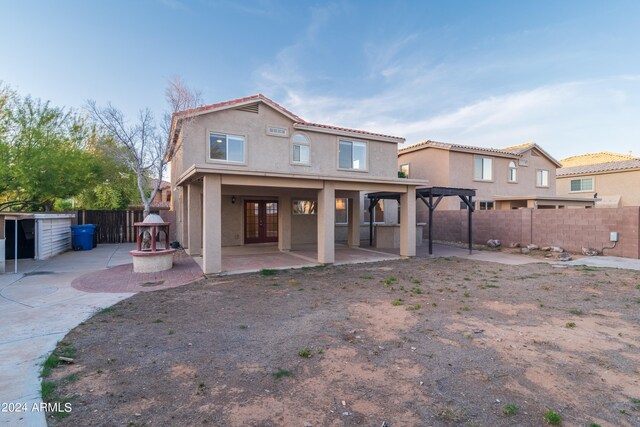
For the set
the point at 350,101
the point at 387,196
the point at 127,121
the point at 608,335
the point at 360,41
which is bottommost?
the point at 608,335

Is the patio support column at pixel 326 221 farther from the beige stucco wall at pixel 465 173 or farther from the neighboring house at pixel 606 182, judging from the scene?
the neighboring house at pixel 606 182

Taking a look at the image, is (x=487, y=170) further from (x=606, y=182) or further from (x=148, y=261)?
(x=148, y=261)

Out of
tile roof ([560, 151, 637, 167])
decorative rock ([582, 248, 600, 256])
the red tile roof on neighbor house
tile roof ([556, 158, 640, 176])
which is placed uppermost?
tile roof ([560, 151, 637, 167])

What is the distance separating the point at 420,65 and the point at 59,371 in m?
17.1

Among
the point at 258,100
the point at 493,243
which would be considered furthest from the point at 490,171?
the point at 258,100

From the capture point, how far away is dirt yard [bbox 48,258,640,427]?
9.62ft

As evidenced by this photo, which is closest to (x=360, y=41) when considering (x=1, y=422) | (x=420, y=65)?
(x=420, y=65)

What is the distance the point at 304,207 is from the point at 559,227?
11844 millimetres

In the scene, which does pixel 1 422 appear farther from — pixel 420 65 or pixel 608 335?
pixel 420 65

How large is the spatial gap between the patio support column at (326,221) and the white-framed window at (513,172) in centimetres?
1758

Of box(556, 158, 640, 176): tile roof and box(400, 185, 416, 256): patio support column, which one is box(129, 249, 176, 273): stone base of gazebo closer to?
box(400, 185, 416, 256): patio support column

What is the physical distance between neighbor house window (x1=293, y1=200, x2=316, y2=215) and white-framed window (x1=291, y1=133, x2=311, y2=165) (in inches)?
109

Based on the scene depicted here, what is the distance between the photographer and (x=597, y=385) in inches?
135

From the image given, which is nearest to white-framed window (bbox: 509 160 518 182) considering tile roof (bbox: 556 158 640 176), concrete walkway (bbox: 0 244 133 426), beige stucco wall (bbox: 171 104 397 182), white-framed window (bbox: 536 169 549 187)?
white-framed window (bbox: 536 169 549 187)
